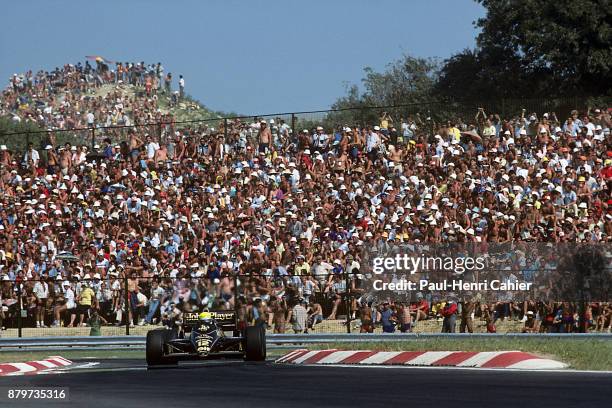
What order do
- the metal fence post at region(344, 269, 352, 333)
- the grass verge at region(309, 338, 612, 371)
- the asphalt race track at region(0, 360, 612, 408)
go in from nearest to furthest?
Answer: 1. the asphalt race track at region(0, 360, 612, 408)
2. the grass verge at region(309, 338, 612, 371)
3. the metal fence post at region(344, 269, 352, 333)

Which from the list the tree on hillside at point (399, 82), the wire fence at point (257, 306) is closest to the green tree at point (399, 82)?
the tree on hillside at point (399, 82)

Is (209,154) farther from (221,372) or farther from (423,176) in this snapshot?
(221,372)

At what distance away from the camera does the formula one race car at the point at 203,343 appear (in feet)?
73.5

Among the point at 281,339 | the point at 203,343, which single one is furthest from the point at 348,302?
the point at 203,343

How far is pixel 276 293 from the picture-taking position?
30.1 m

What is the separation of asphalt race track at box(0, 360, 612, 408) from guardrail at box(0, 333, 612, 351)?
669 centimetres

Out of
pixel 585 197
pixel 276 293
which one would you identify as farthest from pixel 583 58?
pixel 276 293

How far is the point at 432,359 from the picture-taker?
2048 centimetres

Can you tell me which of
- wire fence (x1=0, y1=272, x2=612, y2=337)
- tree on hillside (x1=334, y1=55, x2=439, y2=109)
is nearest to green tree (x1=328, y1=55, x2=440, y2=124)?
tree on hillside (x1=334, y1=55, x2=439, y2=109)

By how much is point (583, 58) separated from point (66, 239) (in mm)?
23838

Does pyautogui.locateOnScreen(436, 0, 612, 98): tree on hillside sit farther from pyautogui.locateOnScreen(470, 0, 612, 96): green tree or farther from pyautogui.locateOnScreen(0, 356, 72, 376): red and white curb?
pyautogui.locateOnScreen(0, 356, 72, 376): red and white curb

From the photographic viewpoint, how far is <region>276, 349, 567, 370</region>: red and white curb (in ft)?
62.6

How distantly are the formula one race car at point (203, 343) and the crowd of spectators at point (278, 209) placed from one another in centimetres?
652

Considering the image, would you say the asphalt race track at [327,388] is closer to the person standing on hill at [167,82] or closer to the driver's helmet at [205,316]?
the driver's helmet at [205,316]
